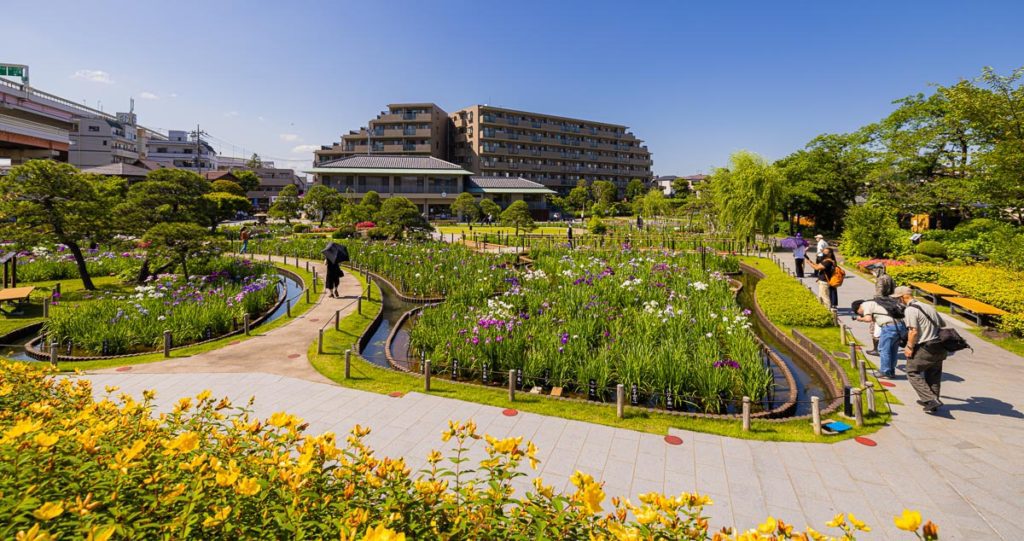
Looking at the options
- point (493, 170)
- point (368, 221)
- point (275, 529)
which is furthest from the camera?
point (493, 170)

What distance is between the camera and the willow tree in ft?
96.1

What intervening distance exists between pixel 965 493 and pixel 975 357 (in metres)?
6.61

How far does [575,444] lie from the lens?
6508 mm

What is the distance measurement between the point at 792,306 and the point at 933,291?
5169mm

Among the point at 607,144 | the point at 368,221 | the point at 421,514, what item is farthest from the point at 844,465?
the point at 607,144

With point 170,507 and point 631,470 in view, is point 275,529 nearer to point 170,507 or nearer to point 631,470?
point 170,507

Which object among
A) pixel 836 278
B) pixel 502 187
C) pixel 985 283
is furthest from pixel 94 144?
pixel 985 283

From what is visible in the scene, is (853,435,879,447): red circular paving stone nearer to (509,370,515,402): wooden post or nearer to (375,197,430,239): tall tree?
(509,370,515,402): wooden post

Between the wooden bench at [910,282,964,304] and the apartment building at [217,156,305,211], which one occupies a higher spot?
the apartment building at [217,156,305,211]

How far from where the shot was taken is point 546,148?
8088 cm

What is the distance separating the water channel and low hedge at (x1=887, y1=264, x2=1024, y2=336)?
5041mm

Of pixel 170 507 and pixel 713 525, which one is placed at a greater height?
pixel 170 507

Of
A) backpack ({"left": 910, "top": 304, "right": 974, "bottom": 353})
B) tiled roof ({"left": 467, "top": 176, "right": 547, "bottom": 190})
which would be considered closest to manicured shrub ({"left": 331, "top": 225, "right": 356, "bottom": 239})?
tiled roof ({"left": 467, "top": 176, "right": 547, "bottom": 190})

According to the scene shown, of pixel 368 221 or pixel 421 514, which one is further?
pixel 368 221
